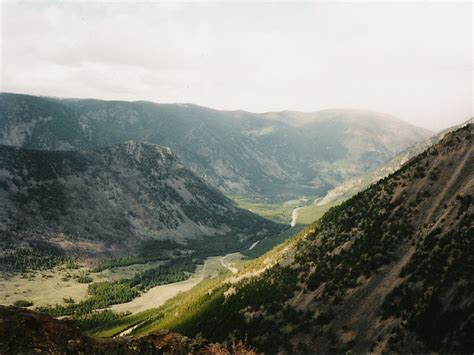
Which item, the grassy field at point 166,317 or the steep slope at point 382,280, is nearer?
the steep slope at point 382,280

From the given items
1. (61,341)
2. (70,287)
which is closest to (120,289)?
(70,287)

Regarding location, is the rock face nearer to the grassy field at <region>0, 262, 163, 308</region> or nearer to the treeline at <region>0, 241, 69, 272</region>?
the grassy field at <region>0, 262, 163, 308</region>

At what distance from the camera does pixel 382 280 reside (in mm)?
63750

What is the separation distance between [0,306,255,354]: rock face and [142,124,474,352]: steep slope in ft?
79.7

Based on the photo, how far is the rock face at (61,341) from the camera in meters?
31.5

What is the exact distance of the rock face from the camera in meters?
31.5

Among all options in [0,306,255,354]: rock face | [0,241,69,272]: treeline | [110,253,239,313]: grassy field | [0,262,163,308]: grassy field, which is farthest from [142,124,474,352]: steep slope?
[0,241,69,272]: treeline

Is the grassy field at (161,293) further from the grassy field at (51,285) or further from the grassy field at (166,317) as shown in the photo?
the grassy field at (51,285)

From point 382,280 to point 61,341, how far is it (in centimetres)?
4681

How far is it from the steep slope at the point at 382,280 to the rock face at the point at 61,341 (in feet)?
79.7

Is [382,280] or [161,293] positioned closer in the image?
[382,280]

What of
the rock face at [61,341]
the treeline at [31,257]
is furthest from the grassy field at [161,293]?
the rock face at [61,341]

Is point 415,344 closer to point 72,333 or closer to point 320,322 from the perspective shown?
point 320,322

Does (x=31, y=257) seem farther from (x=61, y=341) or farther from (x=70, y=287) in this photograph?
(x=61, y=341)
